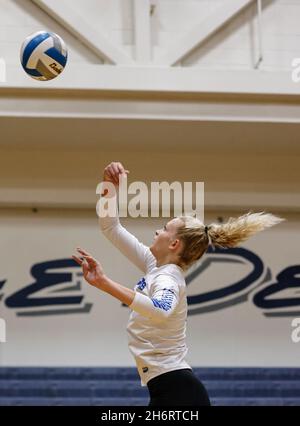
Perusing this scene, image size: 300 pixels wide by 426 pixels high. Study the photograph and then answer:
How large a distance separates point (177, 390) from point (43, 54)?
244 cm

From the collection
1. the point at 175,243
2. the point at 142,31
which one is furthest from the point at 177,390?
the point at 142,31

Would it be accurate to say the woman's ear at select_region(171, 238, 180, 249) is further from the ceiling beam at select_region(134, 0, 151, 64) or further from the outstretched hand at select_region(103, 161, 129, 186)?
the ceiling beam at select_region(134, 0, 151, 64)

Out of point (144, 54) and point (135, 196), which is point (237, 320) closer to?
point (135, 196)

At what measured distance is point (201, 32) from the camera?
6023mm

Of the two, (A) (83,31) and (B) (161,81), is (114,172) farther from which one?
(A) (83,31)

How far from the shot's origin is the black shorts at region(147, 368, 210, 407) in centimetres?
318

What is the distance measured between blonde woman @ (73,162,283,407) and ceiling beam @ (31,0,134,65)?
A: 2.61m

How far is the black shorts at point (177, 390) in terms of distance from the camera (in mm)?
3182

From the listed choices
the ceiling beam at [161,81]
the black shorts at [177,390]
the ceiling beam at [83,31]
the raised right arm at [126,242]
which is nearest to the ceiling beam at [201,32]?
the ceiling beam at [161,81]

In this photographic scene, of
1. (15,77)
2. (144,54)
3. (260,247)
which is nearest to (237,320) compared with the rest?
(260,247)

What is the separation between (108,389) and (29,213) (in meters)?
1.88

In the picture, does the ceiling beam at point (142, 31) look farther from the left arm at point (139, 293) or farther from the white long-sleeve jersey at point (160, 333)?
the left arm at point (139, 293)

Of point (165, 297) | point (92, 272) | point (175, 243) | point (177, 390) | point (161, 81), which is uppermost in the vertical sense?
point (161, 81)

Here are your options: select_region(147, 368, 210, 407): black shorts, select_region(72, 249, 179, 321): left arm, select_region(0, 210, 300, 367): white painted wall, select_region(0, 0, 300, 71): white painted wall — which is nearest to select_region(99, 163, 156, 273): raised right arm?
select_region(72, 249, 179, 321): left arm
